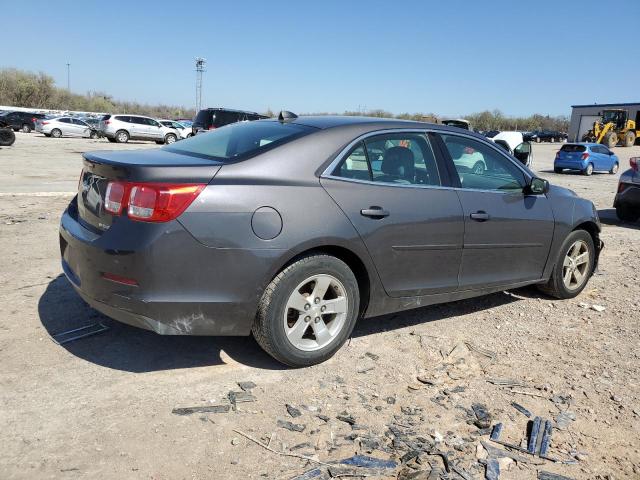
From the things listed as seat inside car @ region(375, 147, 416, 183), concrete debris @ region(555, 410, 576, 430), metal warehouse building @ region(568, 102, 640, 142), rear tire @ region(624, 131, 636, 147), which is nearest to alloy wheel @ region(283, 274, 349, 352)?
seat inside car @ region(375, 147, 416, 183)

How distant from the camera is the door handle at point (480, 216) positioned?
425 centimetres

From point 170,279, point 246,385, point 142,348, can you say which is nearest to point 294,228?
point 170,279

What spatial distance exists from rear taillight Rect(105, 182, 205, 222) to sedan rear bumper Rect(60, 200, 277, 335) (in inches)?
2.1

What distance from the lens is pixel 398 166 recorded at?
4.00 m

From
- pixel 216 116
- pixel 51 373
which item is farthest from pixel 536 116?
pixel 51 373

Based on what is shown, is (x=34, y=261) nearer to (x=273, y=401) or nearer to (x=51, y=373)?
(x=51, y=373)

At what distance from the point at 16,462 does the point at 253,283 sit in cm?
146

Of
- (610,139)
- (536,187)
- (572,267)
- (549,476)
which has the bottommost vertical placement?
(549,476)

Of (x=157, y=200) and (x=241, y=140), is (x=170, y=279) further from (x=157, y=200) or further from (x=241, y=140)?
(x=241, y=140)

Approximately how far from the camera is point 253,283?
326cm

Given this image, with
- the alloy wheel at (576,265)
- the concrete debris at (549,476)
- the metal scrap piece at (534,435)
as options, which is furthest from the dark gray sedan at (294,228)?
the concrete debris at (549,476)

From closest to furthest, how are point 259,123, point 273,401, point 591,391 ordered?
point 273,401 → point 591,391 → point 259,123

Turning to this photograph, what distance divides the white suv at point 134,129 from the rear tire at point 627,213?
Result: 29.3 m

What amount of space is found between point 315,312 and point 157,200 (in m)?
1.23
